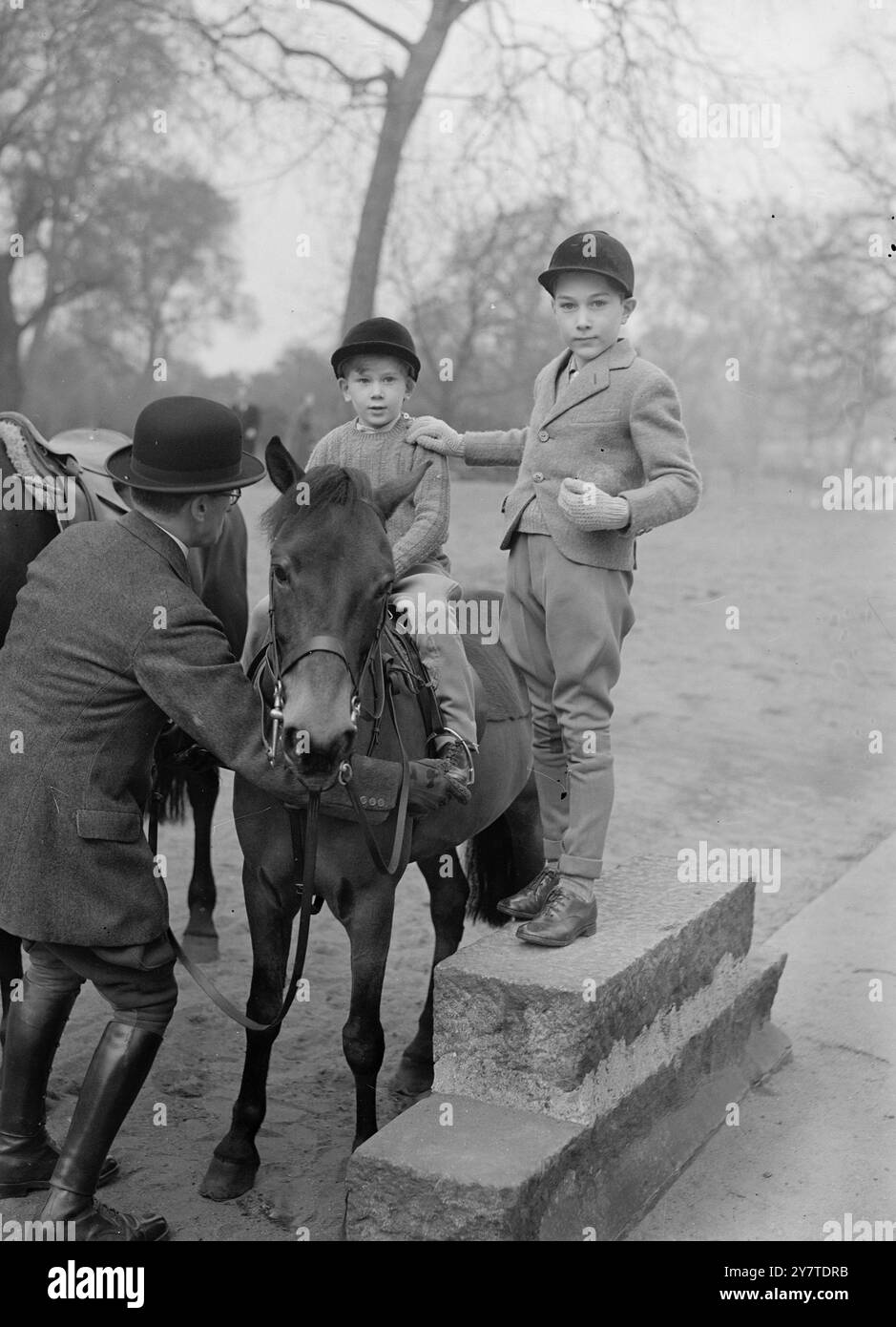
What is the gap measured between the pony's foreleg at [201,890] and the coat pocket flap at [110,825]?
6.84ft

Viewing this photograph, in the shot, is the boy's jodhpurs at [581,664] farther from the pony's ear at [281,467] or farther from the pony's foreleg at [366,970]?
the pony's ear at [281,467]

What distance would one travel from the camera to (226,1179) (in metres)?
3.33

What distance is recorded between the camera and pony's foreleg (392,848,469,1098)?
13.4 feet

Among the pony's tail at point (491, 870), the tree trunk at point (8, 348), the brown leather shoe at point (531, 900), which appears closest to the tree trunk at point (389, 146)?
the tree trunk at point (8, 348)

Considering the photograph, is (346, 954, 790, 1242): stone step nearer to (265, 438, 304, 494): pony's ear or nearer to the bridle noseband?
the bridle noseband

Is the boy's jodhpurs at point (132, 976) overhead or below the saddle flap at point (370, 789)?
below

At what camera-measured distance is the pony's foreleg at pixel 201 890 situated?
5020 mm

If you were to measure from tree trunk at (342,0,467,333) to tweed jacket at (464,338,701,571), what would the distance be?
626 cm

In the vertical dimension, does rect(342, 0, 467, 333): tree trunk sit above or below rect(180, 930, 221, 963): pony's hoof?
above

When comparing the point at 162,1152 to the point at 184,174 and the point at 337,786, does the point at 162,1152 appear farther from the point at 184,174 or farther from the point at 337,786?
the point at 184,174

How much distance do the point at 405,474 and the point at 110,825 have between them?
4.45 feet

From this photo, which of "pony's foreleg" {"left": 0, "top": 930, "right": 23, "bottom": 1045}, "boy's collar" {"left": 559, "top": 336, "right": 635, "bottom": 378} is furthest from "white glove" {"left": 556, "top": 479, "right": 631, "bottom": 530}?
"pony's foreleg" {"left": 0, "top": 930, "right": 23, "bottom": 1045}
